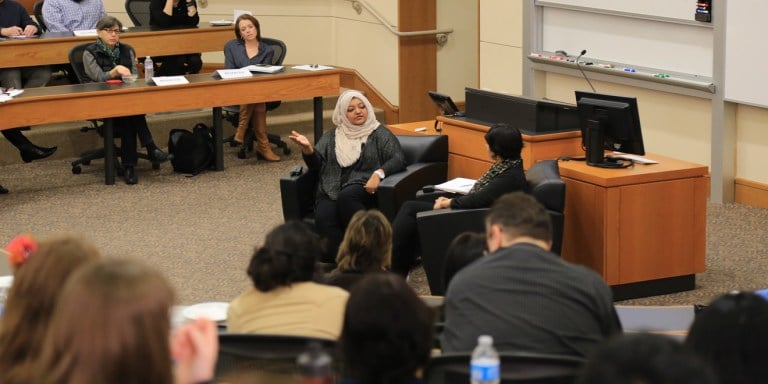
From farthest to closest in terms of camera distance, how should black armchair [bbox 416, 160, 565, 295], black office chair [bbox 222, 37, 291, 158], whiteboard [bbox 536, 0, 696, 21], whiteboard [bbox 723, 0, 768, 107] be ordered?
1. black office chair [bbox 222, 37, 291, 158]
2. whiteboard [bbox 536, 0, 696, 21]
3. whiteboard [bbox 723, 0, 768, 107]
4. black armchair [bbox 416, 160, 565, 295]

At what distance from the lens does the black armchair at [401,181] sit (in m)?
6.54

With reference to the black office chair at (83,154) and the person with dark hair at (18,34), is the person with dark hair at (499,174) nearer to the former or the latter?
the black office chair at (83,154)

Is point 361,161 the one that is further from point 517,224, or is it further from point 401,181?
point 517,224

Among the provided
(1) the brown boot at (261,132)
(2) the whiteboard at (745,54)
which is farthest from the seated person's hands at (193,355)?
(1) the brown boot at (261,132)

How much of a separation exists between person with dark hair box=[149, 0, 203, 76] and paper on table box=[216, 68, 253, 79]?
5.01 feet

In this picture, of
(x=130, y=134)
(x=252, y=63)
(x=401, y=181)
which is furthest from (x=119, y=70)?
(x=401, y=181)

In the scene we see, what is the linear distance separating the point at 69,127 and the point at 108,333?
8458mm

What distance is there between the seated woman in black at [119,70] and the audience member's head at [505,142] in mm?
3958

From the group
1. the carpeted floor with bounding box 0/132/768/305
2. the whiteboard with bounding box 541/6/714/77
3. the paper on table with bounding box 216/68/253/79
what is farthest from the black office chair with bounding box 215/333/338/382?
the paper on table with bounding box 216/68/253/79

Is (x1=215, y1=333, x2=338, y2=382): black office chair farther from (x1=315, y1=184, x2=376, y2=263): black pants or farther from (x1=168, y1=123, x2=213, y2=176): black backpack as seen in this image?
(x1=168, y1=123, x2=213, y2=176): black backpack

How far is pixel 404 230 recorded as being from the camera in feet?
20.8

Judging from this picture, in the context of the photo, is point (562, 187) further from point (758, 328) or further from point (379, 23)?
point (379, 23)

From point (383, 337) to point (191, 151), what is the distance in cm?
688

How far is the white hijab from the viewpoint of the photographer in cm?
686
